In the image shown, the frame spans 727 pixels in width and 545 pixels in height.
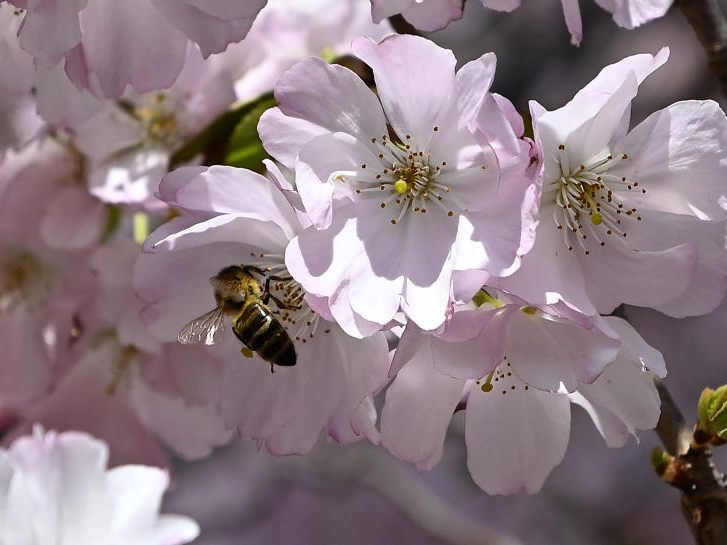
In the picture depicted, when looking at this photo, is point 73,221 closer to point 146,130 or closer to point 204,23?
point 146,130

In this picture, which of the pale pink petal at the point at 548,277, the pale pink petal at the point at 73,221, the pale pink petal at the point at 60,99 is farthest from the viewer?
the pale pink petal at the point at 73,221

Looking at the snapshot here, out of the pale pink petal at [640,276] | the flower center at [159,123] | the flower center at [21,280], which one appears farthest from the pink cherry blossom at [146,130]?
the pale pink petal at [640,276]

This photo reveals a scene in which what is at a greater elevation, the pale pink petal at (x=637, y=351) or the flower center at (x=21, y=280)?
the pale pink petal at (x=637, y=351)

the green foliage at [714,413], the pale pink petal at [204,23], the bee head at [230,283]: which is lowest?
the green foliage at [714,413]

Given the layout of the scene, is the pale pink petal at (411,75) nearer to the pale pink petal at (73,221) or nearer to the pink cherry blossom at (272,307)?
the pink cherry blossom at (272,307)

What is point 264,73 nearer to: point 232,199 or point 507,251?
point 232,199

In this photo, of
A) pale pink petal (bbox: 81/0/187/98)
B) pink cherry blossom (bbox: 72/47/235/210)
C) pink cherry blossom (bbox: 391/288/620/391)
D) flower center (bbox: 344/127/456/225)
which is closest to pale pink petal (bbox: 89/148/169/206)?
pink cherry blossom (bbox: 72/47/235/210)

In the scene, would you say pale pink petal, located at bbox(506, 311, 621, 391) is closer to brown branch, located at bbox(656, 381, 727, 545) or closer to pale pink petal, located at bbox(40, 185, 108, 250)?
brown branch, located at bbox(656, 381, 727, 545)
